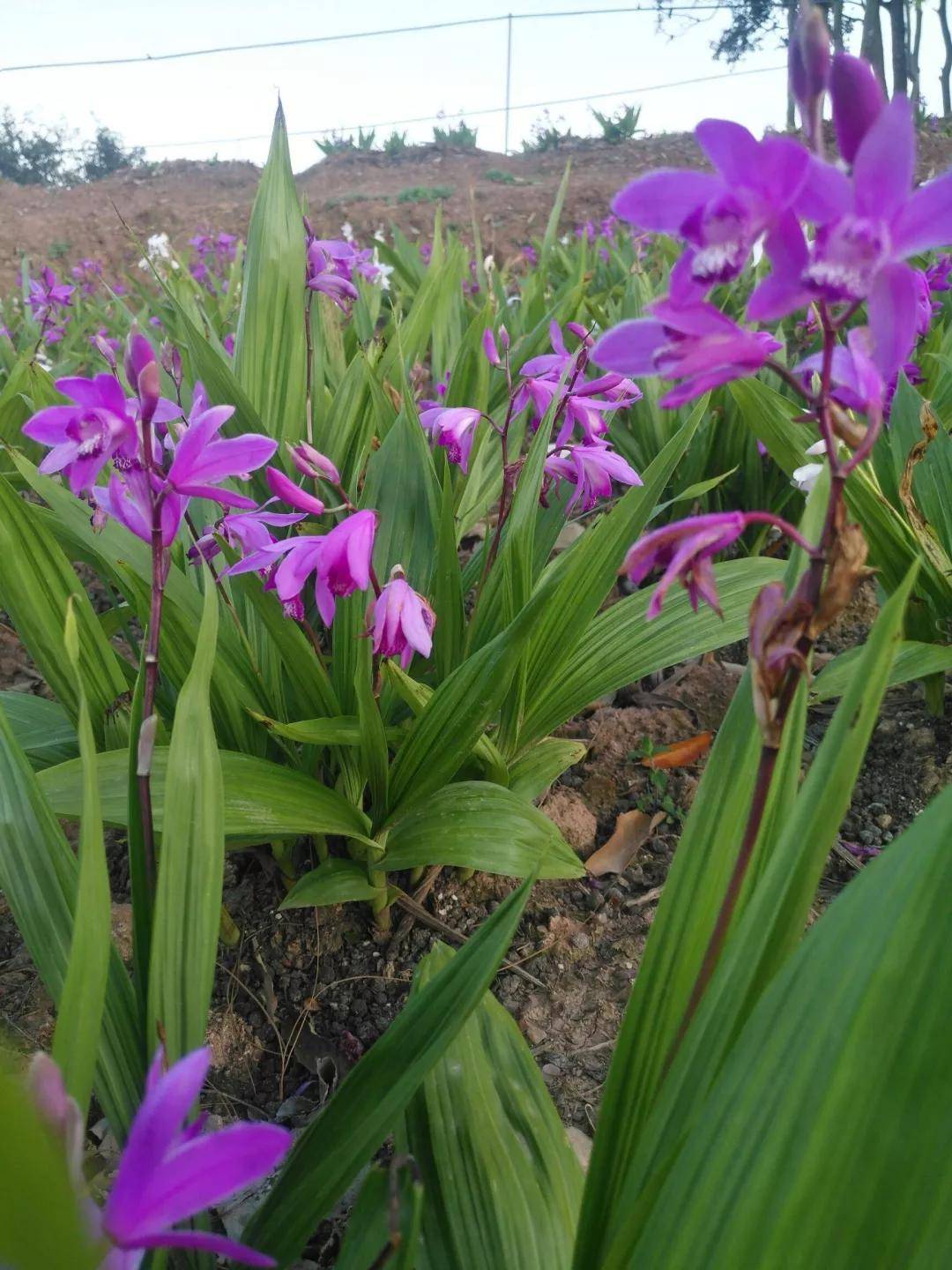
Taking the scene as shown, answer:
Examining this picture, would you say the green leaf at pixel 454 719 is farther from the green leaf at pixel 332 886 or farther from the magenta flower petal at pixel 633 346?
the magenta flower petal at pixel 633 346

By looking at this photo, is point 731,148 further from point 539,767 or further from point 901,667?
point 901,667

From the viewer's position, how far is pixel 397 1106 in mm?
600

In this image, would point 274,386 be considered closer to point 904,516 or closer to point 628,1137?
point 904,516

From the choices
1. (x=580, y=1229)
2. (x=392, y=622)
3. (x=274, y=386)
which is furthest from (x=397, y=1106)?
(x=274, y=386)

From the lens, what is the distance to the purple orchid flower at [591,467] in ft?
4.14

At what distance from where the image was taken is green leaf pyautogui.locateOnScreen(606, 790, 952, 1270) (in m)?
0.37

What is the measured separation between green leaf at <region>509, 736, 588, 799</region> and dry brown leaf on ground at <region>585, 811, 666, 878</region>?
Result: 165 mm

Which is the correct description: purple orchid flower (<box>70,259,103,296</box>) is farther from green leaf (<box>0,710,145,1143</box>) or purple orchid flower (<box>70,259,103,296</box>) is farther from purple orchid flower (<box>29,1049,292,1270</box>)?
purple orchid flower (<box>29,1049,292,1270</box>)

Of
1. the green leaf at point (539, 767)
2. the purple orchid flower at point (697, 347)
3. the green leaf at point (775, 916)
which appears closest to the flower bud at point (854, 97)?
the purple orchid flower at point (697, 347)

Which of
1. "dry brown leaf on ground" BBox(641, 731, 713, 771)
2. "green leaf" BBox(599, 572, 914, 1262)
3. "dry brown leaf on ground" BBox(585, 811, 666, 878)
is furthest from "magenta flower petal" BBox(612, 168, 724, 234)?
"dry brown leaf on ground" BBox(641, 731, 713, 771)

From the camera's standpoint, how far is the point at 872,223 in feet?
1.35

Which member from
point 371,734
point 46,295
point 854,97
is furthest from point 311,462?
point 46,295

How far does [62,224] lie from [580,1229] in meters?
13.0

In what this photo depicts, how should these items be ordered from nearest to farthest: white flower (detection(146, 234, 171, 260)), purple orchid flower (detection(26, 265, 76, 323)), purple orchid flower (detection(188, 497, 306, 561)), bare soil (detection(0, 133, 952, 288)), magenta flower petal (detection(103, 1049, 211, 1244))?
magenta flower petal (detection(103, 1049, 211, 1244)) → purple orchid flower (detection(188, 497, 306, 561)) → purple orchid flower (detection(26, 265, 76, 323)) → white flower (detection(146, 234, 171, 260)) → bare soil (detection(0, 133, 952, 288))
